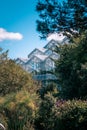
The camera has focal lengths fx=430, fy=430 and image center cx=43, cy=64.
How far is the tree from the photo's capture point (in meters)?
11.9

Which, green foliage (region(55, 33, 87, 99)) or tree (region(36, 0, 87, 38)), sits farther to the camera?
green foliage (region(55, 33, 87, 99))

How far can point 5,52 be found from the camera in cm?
3666

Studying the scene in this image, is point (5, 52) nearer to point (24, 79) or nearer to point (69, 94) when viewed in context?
point (24, 79)

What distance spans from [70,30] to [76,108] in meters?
4.56

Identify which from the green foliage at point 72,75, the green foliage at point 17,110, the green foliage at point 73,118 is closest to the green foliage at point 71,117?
the green foliage at point 73,118

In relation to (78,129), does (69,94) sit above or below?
above

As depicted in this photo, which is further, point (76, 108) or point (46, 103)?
point (46, 103)

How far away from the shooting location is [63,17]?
40.3 ft

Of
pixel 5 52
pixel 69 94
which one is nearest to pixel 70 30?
pixel 5 52

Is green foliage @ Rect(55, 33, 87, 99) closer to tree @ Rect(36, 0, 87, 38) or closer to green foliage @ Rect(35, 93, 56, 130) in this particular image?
green foliage @ Rect(35, 93, 56, 130)

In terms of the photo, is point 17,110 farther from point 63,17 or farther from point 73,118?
point 63,17

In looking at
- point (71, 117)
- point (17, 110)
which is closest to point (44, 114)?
Answer: point (17, 110)

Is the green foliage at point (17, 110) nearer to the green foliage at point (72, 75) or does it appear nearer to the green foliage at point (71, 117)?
the green foliage at point (71, 117)

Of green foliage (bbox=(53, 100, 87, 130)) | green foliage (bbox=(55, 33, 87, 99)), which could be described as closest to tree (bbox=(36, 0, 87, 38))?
green foliage (bbox=(53, 100, 87, 130))
